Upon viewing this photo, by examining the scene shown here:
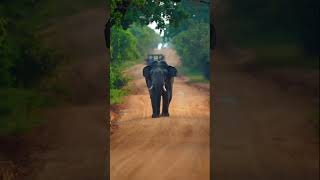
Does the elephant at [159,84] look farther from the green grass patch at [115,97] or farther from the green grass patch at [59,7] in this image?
the green grass patch at [59,7]

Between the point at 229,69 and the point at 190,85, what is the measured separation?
22.2 meters

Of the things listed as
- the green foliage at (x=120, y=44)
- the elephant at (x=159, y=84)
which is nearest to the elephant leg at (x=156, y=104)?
the elephant at (x=159, y=84)

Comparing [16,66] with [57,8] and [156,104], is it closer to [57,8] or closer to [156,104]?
[57,8]

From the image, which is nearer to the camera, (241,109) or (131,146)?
(241,109)

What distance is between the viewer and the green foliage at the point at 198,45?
2561 centimetres

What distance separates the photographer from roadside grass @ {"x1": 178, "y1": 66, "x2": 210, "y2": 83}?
2787 centimetres

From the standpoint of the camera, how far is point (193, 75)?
30.2 meters

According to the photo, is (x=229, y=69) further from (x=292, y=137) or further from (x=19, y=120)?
(x=19, y=120)

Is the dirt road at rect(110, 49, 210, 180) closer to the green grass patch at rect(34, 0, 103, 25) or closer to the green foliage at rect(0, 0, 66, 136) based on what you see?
the green foliage at rect(0, 0, 66, 136)

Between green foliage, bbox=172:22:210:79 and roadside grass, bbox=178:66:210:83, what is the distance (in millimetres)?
274

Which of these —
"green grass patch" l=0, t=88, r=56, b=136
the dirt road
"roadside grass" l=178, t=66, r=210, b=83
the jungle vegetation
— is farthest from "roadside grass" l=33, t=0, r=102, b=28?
"roadside grass" l=178, t=66, r=210, b=83

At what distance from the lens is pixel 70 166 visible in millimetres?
4867

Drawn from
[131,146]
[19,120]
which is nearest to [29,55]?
[19,120]

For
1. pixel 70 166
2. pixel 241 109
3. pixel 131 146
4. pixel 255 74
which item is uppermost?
pixel 255 74
